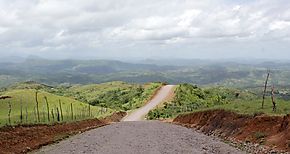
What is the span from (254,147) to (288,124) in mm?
3254

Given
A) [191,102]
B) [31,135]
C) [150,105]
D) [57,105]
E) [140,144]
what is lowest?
[150,105]

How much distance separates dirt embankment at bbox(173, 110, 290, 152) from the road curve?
26686 mm

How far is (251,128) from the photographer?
36594mm

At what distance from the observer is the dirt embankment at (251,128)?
31375 mm

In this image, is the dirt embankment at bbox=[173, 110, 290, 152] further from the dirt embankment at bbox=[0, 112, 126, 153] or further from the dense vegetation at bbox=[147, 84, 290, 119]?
the dirt embankment at bbox=[0, 112, 126, 153]

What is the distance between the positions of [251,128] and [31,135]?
19.6 metres

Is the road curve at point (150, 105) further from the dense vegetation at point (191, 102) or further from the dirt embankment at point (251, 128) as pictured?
the dirt embankment at point (251, 128)

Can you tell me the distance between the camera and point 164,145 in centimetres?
3434

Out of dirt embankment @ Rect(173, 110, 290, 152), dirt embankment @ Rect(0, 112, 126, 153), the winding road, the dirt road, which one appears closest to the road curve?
dirt embankment @ Rect(0, 112, 126, 153)

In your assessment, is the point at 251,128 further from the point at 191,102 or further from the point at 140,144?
the point at 191,102

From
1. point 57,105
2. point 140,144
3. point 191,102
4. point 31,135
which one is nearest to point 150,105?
point 191,102

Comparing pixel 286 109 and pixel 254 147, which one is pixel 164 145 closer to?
pixel 254 147

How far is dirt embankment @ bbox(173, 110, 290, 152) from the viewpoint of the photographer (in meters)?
31.4

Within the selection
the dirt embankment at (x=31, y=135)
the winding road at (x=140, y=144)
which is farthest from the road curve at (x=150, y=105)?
the winding road at (x=140, y=144)
